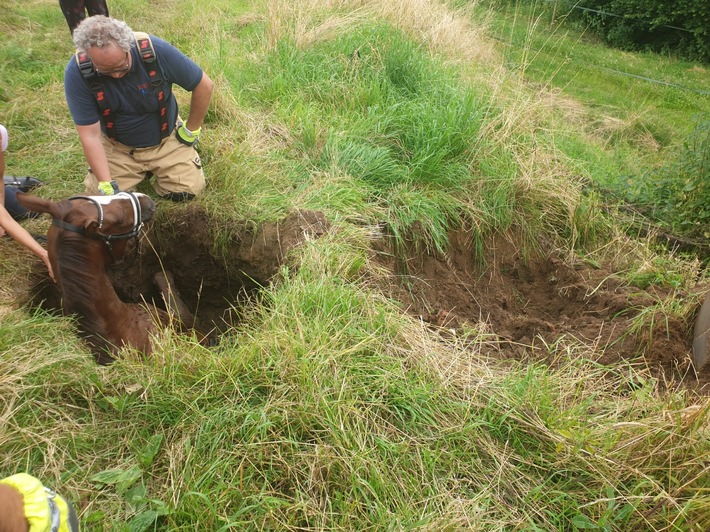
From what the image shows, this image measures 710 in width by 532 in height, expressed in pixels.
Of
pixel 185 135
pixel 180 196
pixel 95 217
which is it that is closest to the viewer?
pixel 95 217

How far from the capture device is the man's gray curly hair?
10.5 ft

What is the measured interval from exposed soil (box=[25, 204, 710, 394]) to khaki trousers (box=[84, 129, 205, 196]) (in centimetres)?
26

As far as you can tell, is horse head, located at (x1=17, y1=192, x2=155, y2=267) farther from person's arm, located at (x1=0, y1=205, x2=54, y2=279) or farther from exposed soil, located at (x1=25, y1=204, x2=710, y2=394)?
exposed soil, located at (x1=25, y1=204, x2=710, y2=394)

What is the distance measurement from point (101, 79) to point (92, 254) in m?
1.30

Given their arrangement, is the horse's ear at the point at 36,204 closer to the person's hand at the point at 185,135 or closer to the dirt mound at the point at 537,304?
the person's hand at the point at 185,135

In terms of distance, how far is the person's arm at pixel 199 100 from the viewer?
406 cm

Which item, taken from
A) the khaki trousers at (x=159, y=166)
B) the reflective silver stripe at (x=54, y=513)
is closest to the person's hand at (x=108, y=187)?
the khaki trousers at (x=159, y=166)

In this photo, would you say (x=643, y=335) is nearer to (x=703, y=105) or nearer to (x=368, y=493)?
(x=368, y=493)

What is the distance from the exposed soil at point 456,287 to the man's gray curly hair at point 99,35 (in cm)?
122

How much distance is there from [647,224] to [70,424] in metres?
4.43

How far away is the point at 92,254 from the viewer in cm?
304

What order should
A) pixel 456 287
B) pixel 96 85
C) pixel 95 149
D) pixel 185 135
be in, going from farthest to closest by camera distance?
pixel 185 135, pixel 456 287, pixel 95 149, pixel 96 85

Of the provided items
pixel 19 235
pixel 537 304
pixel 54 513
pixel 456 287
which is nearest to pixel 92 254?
pixel 19 235

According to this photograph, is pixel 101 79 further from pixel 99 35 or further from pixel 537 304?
pixel 537 304
